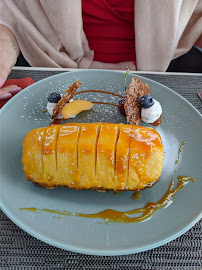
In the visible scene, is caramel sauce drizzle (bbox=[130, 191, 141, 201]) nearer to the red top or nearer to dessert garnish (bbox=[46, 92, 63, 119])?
dessert garnish (bbox=[46, 92, 63, 119])

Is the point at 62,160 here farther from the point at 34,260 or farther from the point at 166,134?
the point at 166,134

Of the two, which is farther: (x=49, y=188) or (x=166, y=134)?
(x=166, y=134)

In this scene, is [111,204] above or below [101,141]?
below

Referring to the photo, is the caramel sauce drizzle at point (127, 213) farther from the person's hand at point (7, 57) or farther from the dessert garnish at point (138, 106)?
the person's hand at point (7, 57)

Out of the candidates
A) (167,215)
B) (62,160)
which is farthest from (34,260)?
(167,215)

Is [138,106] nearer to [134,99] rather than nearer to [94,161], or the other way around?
[134,99]

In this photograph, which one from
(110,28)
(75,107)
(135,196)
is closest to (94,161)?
(135,196)

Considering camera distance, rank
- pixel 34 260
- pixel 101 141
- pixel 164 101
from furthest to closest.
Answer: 1. pixel 164 101
2. pixel 101 141
3. pixel 34 260
